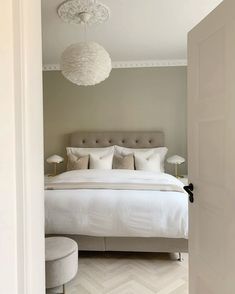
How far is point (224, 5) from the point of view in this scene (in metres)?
1.28

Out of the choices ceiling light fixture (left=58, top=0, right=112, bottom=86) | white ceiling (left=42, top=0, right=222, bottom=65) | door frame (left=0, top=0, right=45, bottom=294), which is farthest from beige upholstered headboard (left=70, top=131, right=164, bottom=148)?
door frame (left=0, top=0, right=45, bottom=294)

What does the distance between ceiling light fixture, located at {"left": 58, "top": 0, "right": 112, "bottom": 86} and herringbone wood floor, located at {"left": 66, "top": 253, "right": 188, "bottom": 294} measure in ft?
6.60

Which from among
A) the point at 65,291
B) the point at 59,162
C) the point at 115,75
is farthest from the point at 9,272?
the point at 115,75

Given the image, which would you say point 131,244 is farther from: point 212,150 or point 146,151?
point 146,151

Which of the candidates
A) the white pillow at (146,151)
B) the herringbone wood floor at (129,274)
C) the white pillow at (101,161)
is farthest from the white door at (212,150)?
the white pillow at (146,151)

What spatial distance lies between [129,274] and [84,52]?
7.50 ft

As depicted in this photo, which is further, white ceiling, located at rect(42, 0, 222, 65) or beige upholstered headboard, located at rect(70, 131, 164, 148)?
beige upholstered headboard, located at rect(70, 131, 164, 148)

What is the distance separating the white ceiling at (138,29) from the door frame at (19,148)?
80.0 inches

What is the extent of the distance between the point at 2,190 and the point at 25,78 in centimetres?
36

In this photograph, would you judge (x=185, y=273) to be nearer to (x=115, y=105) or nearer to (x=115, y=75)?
(x=115, y=105)

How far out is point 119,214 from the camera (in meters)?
2.54

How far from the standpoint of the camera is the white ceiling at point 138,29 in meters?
2.64

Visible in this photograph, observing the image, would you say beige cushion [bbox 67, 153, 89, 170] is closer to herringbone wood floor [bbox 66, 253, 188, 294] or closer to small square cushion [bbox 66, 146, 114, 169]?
small square cushion [bbox 66, 146, 114, 169]

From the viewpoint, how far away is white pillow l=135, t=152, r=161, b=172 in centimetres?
409
